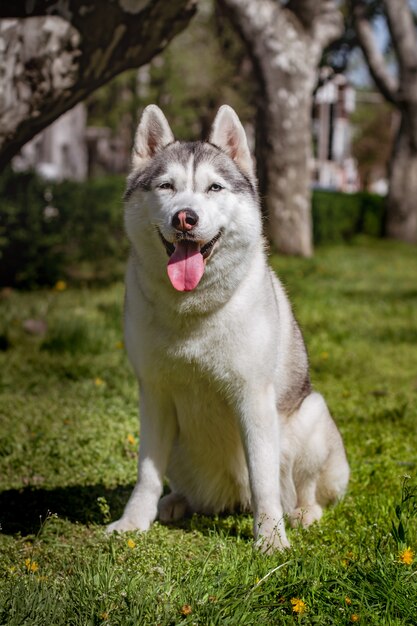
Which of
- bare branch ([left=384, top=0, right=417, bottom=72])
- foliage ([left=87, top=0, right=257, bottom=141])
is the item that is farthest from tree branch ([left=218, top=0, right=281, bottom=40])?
bare branch ([left=384, top=0, right=417, bottom=72])

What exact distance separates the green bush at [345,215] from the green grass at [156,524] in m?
9.11

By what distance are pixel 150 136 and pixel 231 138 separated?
367 mm

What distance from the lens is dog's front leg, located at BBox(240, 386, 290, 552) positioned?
3.55 m

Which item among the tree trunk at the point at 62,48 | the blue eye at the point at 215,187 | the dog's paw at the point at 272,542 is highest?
the tree trunk at the point at 62,48

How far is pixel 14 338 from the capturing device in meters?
7.48

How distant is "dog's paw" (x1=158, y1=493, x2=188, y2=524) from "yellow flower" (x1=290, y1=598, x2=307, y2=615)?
1272mm

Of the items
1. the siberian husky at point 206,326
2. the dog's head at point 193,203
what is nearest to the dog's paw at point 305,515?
the siberian husky at point 206,326

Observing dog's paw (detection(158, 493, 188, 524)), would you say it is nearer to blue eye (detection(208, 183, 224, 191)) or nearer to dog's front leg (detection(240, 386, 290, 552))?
dog's front leg (detection(240, 386, 290, 552))

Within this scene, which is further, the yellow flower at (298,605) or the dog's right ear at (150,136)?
the dog's right ear at (150,136)

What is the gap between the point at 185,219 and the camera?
323cm

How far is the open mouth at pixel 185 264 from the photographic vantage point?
3.35 meters

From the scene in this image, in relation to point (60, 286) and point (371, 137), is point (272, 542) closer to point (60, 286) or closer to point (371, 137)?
point (60, 286)

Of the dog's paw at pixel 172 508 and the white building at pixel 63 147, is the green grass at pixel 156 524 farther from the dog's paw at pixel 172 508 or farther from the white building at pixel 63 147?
the white building at pixel 63 147

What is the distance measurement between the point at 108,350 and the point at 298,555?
14.2 feet
